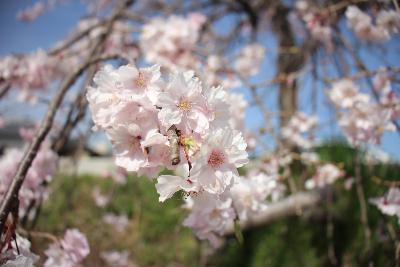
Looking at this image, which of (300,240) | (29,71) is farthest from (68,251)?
(300,240)

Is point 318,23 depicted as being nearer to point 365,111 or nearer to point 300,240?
point 365,111

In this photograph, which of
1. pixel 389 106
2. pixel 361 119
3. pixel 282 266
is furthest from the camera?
pixel 282 266

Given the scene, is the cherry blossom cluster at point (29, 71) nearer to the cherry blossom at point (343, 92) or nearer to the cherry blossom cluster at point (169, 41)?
the cherry blossom cluster at point (169, 41)

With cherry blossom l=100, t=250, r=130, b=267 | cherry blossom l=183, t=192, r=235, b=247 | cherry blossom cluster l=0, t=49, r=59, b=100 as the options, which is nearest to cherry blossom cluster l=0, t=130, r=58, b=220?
cherry blossom cluster l=0, t=49, r=59, b=100

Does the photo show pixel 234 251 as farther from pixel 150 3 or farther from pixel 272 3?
pixel 150 3

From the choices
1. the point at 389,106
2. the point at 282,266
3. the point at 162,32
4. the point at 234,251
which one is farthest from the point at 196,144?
the point at 234,251

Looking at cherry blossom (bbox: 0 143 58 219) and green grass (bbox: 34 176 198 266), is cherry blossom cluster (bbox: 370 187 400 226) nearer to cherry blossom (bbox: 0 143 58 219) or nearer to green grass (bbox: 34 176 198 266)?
cherry blossom (bbox: 0 143 58 219)
